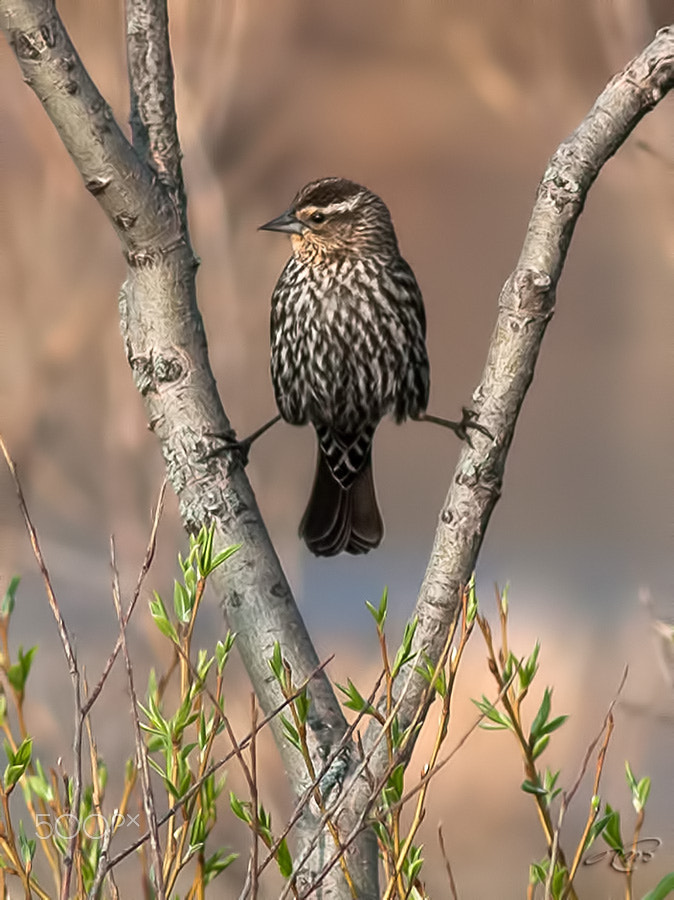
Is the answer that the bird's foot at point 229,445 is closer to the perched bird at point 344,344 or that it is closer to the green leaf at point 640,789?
the perched bird at point 344,344

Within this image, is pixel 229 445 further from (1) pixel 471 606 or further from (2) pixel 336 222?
(2) pixel 336 222

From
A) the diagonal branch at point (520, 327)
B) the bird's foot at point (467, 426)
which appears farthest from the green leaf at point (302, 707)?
the bird's foot at point (467, 426)

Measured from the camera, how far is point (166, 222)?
141 cm

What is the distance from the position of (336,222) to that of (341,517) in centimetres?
55

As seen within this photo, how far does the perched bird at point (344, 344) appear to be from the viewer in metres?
1.89

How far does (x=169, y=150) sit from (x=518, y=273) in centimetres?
49

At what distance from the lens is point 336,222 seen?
205cm

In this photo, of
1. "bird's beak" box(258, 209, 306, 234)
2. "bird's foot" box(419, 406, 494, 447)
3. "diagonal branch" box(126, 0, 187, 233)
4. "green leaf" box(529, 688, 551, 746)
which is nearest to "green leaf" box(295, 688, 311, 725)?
"green leaf" box(529, 688, 551, 746)

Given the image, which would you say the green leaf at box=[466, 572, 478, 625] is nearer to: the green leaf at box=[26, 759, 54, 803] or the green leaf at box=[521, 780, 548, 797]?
the green leaf at box=[521, 780, 548, 797]

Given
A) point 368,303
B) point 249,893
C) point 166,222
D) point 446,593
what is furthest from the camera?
point 368,303

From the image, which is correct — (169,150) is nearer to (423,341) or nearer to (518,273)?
(518,273)

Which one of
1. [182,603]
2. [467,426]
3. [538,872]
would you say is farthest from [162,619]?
[467,426]

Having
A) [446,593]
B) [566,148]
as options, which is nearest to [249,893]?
[446,593]

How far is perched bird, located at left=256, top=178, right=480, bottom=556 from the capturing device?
1889 millimetres
